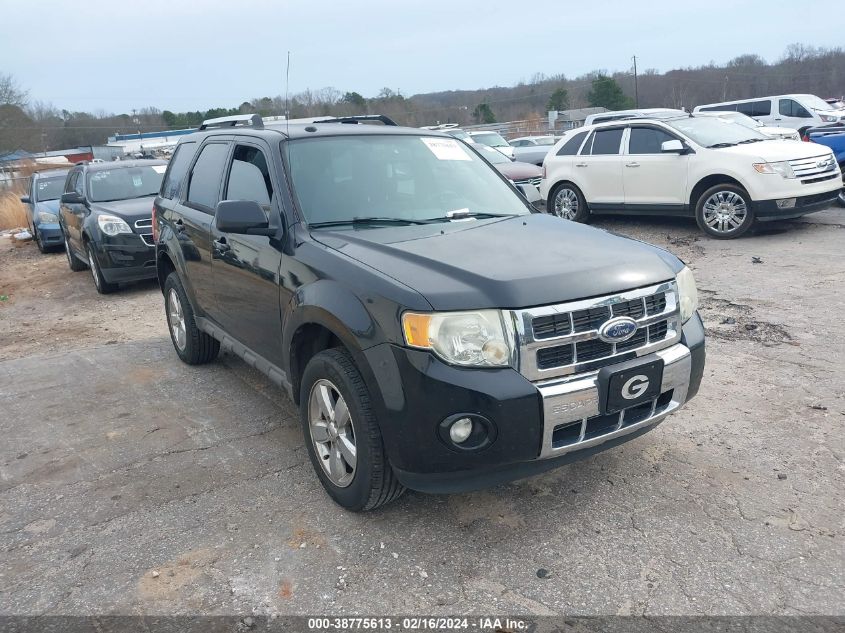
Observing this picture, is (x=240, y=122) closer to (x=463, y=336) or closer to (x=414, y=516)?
(x=463, y=336)

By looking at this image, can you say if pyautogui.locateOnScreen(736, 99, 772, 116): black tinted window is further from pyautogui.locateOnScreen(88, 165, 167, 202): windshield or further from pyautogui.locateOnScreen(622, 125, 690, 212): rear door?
pyautogui.locateOnScreen(88, 165, 167, 202): windshield

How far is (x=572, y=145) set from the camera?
38.9 ft

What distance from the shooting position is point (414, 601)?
2789 mm

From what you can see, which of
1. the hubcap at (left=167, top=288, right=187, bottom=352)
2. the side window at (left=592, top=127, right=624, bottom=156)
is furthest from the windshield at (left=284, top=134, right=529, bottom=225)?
the side window at (left=592, top=127, right=624, bottom=156)

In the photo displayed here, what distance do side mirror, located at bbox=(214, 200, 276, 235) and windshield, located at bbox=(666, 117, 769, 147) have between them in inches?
323

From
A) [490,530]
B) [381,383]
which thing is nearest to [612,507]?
[490,530]

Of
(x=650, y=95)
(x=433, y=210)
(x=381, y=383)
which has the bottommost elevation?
(x=381, y=383)

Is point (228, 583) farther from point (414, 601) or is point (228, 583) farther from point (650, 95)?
point (650, 95)

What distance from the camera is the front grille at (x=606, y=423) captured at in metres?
2.97

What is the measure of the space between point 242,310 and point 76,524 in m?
1.54

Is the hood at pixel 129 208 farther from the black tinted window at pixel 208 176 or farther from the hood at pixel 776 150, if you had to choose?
the hood at pixel 776 150

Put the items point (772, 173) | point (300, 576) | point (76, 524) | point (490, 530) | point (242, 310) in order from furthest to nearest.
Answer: point (772, 173) → point (242, 310) → point (76, 524) → point (490, 530) → point (300, 576)

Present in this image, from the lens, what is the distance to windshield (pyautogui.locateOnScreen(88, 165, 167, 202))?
10.2 m

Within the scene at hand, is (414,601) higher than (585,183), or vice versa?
(585,183)
